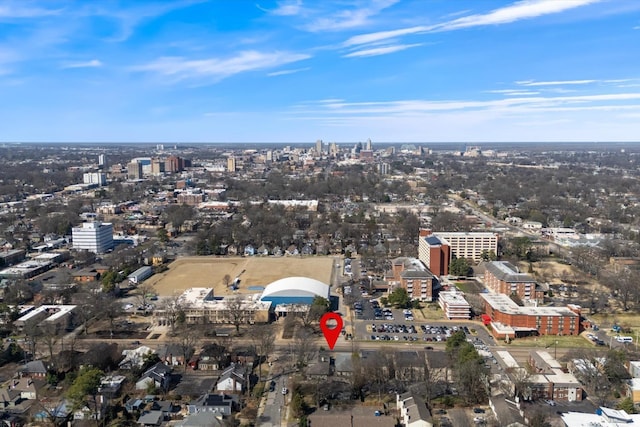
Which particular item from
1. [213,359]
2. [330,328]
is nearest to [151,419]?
[213,359]

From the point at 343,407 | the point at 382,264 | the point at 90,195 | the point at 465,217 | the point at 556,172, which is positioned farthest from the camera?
the point at 556,172

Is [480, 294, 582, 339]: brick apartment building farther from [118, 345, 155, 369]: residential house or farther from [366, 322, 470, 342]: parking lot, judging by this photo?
[118, 345, 155, 369]: residential house

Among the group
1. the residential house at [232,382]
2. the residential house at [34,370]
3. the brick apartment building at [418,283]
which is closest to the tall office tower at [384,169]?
the brick apartment building at [418,283]

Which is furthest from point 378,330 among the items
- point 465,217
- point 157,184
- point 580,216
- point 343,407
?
point 157,184

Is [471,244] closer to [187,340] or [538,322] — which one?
[538,322]

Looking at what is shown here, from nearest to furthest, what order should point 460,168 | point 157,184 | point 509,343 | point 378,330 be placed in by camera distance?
point 509,343
point 378,330
point 157,184
point 460,168

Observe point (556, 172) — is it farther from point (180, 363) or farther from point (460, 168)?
point (180, 363)
